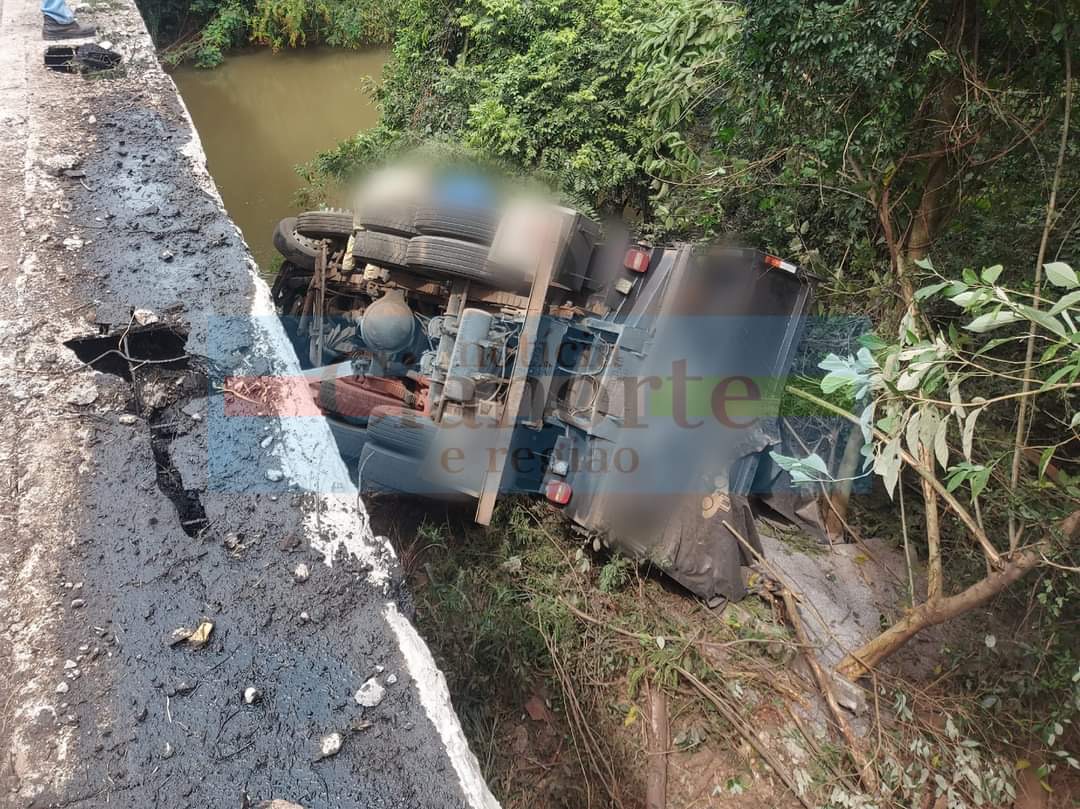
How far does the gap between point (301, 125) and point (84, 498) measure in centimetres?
757

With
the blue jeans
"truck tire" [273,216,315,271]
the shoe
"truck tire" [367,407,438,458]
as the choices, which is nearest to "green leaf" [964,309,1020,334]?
"truck tire" [367,407,438,458]

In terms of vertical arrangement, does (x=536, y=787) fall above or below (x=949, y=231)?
below

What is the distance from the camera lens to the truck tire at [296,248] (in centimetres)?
452

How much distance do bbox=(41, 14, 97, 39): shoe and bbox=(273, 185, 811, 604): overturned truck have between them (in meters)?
1.96

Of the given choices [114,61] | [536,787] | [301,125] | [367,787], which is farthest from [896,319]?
[301,125]

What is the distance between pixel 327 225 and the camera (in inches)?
174

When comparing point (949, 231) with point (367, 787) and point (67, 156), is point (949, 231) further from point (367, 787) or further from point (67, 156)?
point (67, 156)

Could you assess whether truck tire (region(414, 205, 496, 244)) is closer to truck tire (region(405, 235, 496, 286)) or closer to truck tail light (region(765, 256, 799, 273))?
truck tire (region(405, 235, 496, 286))

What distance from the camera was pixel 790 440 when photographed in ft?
12.5

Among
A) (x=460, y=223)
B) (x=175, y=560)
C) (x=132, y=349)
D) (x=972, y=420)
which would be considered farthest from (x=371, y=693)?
(x=460, y=223)

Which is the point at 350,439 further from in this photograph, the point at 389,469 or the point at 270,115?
the point at 270,115

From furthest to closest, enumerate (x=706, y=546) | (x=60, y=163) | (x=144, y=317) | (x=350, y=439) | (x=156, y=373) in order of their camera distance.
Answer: (x=350, y=439) < (x=706, y=546) < (x=60, y=163) < (x=144, y=317) < (x=156, y=373)

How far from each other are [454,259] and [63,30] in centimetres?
273

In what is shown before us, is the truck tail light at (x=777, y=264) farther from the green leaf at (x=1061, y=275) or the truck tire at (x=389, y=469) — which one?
the truck tire at (x=389, y=469)
